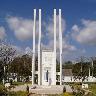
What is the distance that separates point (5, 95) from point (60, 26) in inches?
968

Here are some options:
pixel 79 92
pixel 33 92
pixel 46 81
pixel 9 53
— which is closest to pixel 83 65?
pixel 9 53

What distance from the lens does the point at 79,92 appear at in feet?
74.4

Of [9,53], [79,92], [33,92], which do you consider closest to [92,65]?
[9,53]

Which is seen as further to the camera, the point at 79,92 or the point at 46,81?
the point at 46,81

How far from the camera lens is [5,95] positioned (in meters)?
22.0

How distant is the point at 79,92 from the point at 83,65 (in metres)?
55.8

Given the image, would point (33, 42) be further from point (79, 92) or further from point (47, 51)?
point (79, 92)

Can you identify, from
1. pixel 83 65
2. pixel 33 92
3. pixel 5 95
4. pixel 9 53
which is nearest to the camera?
pixel 5 95

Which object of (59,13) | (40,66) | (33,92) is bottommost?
(33,92)

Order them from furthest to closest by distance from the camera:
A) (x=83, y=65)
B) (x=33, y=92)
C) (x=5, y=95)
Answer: (x=83, y=65) → (x=33, y=92) → (x=5, y=95)

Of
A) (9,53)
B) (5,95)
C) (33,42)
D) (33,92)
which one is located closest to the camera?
(5,95)

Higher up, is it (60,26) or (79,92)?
(60,26)

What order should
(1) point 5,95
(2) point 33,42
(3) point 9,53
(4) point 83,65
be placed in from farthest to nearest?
1. (4) point 83,65
2. (3) point 9,53
3. (2) point 33,42
4. (1) point 5,95

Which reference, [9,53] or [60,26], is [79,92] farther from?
[9,53]
